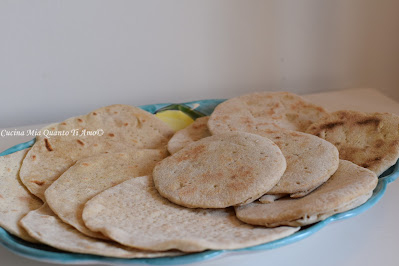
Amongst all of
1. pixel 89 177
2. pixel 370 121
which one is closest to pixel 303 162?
pixel 370 121

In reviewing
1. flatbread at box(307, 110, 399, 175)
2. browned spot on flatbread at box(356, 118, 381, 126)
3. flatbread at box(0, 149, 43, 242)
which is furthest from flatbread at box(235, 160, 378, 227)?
flatbread at box(0, 149, 43, 242)

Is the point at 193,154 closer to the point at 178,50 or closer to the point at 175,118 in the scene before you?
the point at 175,118

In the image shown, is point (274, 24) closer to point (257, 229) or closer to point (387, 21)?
point (387, 21)

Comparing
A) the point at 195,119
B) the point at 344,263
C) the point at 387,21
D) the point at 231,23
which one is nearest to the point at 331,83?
the point at 387,21

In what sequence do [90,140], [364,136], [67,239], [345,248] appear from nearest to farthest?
1. [67,239]
2. [345,248]
3. [364,136]
4. [90,140]

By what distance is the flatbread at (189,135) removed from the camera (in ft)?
4.71

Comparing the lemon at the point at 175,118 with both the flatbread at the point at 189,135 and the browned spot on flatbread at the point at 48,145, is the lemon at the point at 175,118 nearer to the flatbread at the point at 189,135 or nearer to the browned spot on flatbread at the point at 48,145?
the flatbread at the point at 189,135

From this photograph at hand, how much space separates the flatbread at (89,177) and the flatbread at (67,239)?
18mm

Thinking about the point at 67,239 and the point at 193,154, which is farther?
the point at 193,154

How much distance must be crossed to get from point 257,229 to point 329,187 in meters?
0.23

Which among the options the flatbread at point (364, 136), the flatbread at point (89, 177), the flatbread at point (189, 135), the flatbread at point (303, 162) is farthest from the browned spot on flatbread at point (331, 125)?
the flatbread at point (89, 177)

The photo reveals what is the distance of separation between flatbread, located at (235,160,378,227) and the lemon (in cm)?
68

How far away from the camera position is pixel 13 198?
1.22m

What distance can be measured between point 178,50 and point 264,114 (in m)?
0.62
